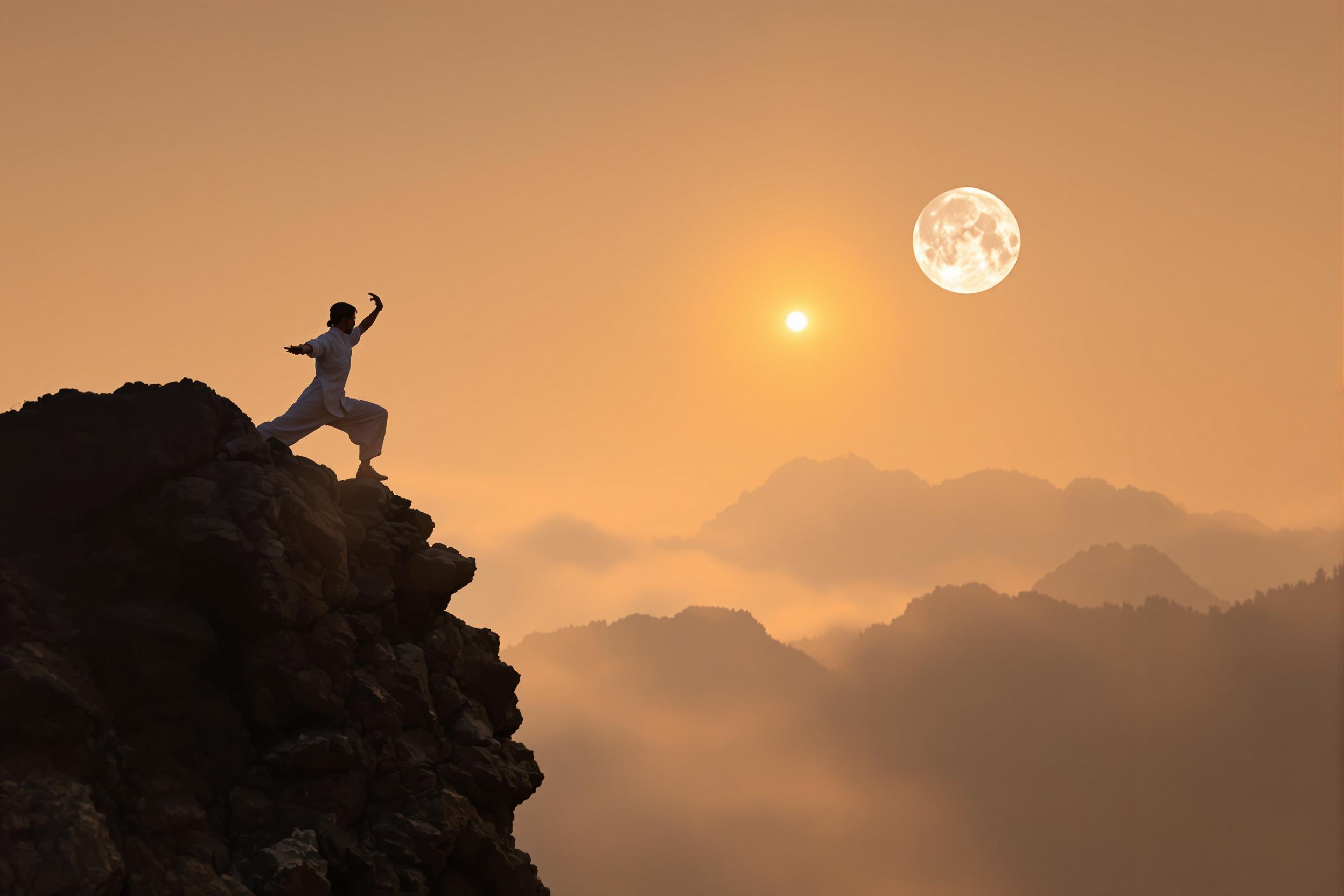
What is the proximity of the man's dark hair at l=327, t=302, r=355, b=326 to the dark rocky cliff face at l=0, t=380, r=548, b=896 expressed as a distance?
3231mm

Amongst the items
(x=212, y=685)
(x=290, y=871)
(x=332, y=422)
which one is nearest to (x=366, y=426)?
(x=332, y=422)

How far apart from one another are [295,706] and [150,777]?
2685 mm

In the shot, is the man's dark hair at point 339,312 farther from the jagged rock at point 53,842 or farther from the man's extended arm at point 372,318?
the jagged rock at point 53,842

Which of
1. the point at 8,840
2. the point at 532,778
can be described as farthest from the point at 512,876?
the point at 8,840

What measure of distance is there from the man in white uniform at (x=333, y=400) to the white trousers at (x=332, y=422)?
0.04ft

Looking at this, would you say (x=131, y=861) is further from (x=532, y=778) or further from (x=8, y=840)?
(x=532, y=778)

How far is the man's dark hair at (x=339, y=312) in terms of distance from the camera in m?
24.4

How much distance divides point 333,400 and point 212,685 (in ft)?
24.8

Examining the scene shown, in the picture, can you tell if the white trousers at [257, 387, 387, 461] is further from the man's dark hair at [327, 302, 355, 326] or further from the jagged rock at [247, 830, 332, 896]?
the jagged rock at [247, 830, 332, 896]

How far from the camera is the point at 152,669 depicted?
18.5 metres

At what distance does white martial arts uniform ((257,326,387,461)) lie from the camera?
24016mm

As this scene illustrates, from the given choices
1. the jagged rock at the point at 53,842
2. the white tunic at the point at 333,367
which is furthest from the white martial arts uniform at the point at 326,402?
the jagged rock at the point at 53,842

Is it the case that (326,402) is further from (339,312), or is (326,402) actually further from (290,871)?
(290,871)

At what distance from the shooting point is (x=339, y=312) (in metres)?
24.4
